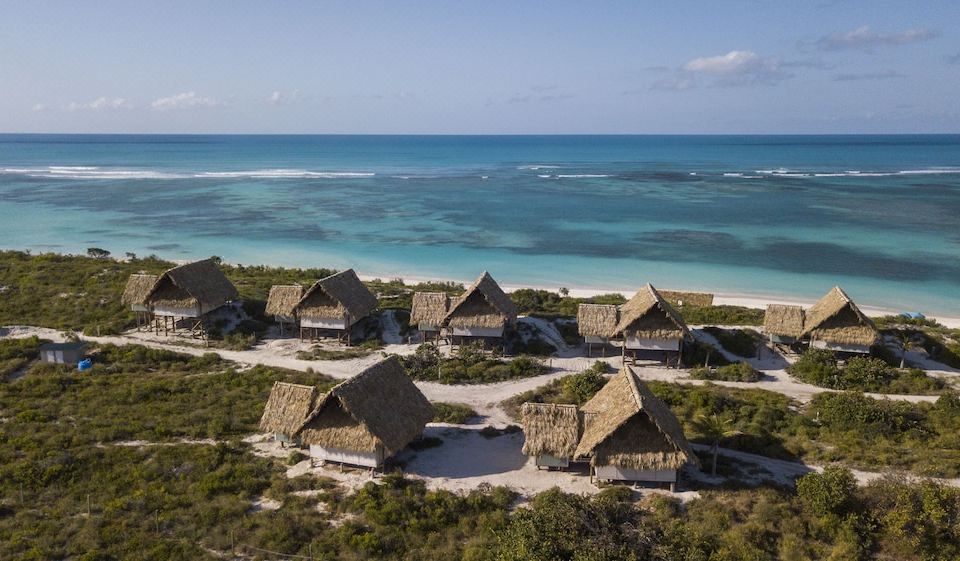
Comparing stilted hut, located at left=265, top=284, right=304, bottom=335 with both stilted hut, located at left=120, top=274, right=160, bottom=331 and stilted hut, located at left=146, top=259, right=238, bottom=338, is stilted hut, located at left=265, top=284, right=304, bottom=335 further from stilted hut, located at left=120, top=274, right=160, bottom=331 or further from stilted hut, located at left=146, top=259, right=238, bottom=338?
stilted hut, located at left=120, top=274, right=160, bottom=331

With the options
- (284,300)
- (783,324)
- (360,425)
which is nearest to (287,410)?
(360,425)

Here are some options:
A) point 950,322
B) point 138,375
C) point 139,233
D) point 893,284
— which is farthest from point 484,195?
point 138,375

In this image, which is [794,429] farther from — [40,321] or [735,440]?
[40,321]

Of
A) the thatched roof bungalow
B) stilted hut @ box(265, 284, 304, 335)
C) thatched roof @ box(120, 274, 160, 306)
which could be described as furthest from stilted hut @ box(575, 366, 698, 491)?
thatched roof @ box(120, 274, 160, 306)

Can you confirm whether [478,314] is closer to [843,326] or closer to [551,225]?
[843,326]

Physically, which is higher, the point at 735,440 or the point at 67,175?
the point at 67,175

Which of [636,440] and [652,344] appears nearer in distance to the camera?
[636,440]
